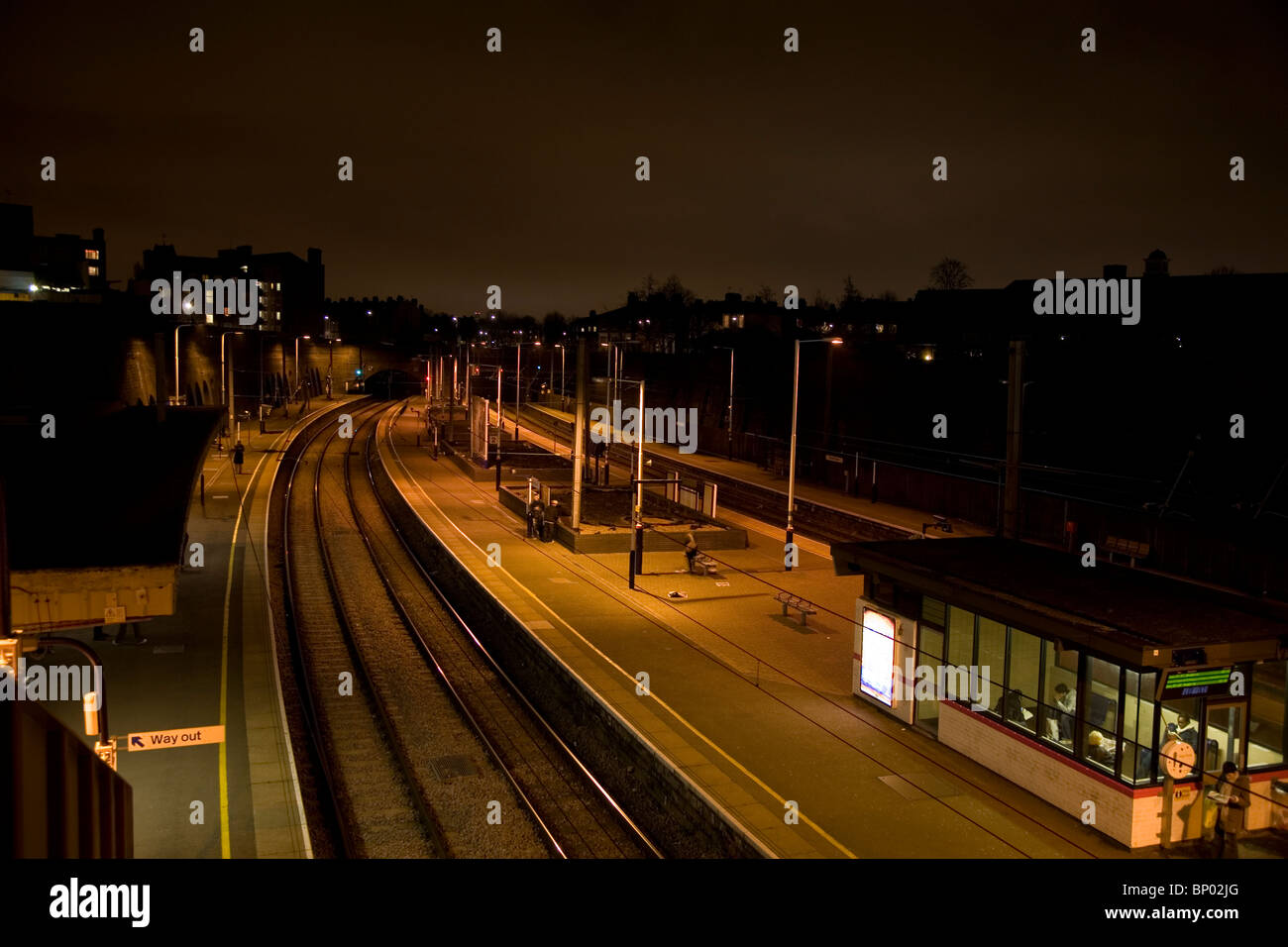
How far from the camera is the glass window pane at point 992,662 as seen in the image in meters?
11.6

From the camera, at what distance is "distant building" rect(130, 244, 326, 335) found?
9888 cm

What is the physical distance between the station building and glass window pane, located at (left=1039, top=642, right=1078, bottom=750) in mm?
15

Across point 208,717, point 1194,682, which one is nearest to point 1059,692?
point 1194,682

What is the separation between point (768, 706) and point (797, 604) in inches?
235

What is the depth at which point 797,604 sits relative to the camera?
19547mm

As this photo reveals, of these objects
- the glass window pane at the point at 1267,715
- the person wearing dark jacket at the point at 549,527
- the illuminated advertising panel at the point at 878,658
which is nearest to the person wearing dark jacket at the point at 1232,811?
the glass window pane at the point at 1267,715

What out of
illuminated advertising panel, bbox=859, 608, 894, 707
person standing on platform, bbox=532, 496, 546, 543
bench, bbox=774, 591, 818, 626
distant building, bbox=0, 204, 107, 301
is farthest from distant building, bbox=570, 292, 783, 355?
illuminated advertising panel, bbox=859, 608, 894, 707

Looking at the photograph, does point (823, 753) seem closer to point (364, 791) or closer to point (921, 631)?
point (921, 631)

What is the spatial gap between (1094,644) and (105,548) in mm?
12023

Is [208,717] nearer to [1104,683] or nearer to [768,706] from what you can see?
[768,706]

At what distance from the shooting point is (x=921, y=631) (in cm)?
1304

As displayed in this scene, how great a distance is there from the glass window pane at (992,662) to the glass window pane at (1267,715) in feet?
8.39
